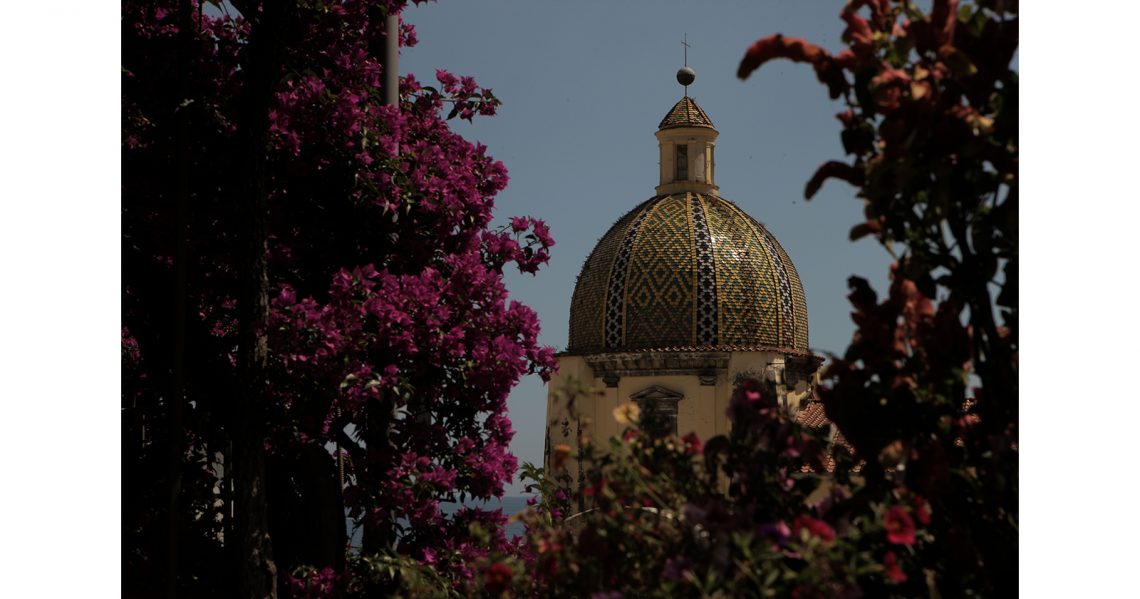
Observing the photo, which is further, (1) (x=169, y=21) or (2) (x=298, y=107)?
(1) (x=169, y=21)

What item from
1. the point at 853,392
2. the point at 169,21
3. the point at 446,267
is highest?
the point at 169,21

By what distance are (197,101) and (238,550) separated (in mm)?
2579

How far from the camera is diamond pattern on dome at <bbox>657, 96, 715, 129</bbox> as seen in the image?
99.4 ft

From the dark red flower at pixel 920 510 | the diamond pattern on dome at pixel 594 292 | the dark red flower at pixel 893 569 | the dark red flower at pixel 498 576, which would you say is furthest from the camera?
the diamond pattern on dome at pixel 594 292

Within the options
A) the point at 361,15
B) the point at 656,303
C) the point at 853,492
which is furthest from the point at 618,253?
the point at 853,492

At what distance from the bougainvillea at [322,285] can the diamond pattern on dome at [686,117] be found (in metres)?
22.9

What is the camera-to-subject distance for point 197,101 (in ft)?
23.5

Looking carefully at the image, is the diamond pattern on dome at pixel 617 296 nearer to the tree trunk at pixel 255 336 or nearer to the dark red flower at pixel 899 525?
the tree trunk at pixel 255 336

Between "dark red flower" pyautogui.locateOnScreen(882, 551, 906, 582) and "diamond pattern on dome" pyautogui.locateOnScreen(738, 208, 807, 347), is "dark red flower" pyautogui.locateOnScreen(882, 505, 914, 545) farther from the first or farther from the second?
"diamond pattern on dome" pyautogui.locateOnScreen(738, 208, 807, 347)

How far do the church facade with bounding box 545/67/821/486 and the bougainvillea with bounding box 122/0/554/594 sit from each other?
779 inches

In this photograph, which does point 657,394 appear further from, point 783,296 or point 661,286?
point 783,296

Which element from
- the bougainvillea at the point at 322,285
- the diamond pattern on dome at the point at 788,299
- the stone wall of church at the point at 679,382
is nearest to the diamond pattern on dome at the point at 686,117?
the diamond pattern on dome at the point at 788,299

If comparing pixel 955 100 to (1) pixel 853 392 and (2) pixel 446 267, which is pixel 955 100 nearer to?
(1) pixel 853 392

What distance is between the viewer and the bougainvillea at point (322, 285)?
6.66 metres
